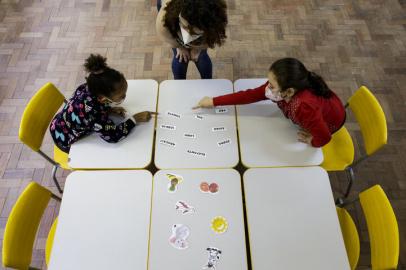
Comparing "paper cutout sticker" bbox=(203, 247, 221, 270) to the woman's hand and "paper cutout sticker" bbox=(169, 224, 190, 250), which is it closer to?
"paper cutout sticker" bbox=(169, 224, 190, 250)

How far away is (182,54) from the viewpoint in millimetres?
2344

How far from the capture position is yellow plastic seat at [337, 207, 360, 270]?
175cm

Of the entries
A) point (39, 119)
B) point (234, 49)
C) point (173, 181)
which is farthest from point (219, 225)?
point (234, 49)

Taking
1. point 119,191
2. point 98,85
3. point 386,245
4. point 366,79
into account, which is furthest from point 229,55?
point 386,245

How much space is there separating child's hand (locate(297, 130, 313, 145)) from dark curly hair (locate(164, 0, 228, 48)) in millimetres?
741

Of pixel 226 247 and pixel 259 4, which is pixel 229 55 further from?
pixel 226 247

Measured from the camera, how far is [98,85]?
1.72 m

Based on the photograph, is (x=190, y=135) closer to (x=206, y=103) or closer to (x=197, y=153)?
(x=197, y=153)

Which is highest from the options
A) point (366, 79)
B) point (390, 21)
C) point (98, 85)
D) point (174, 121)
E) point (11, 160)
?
point (98, 85)

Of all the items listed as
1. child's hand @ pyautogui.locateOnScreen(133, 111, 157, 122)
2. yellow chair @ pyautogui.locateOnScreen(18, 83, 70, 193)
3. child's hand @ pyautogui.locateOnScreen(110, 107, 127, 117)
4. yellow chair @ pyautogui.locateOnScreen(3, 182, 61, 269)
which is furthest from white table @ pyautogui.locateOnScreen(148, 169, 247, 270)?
yellow chair @ pyautogui.locateOnScreen(18, 83, 70, 193)

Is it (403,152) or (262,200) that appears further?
(403,152)

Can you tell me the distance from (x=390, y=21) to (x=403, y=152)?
1.82m

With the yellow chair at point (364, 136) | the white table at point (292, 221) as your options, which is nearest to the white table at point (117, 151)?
the white table at point (292, 221)

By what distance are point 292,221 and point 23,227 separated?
1355 millimetres
